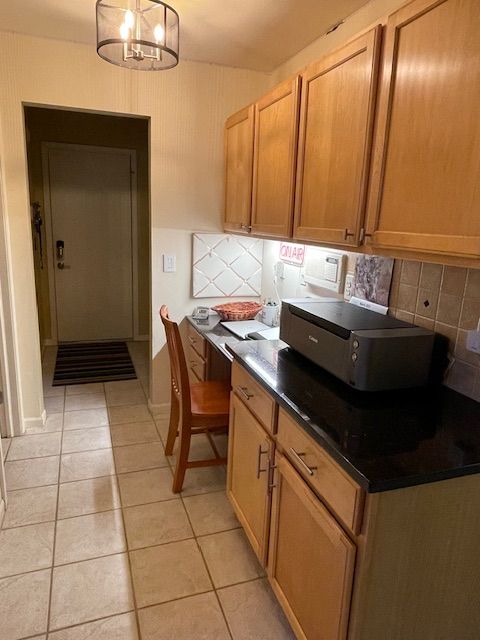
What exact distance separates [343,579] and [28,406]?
8.22 feet

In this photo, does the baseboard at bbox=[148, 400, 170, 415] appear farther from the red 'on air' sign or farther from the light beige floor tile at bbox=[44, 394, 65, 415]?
the red 'on air' sign

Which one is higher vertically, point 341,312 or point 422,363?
point 341,312

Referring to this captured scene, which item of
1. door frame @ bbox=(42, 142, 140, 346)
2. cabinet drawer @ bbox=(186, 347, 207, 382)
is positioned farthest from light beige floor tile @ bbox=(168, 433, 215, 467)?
door frame @ bbox=(42, 142, 140, 346)

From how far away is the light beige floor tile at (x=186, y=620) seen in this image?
60.8 inches

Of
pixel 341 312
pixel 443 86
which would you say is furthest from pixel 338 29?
pixel 341 312

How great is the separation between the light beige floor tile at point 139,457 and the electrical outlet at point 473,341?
1857 millimetres

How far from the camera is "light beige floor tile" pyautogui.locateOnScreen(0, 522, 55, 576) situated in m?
1.82

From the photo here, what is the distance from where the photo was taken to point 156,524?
6.88 feet

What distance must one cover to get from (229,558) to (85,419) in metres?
1.67

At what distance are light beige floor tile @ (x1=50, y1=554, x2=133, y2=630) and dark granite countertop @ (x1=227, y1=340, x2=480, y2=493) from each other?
1.02 metres

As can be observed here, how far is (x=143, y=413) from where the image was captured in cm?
326

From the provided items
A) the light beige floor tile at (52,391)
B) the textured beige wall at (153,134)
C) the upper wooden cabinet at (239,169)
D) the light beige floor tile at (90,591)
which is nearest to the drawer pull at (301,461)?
the light beige floor tile at (90,591)

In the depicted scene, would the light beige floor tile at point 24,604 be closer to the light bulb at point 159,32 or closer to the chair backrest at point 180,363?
the chair backrest at point 180,363

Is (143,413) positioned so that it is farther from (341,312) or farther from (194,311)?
(341,312)
